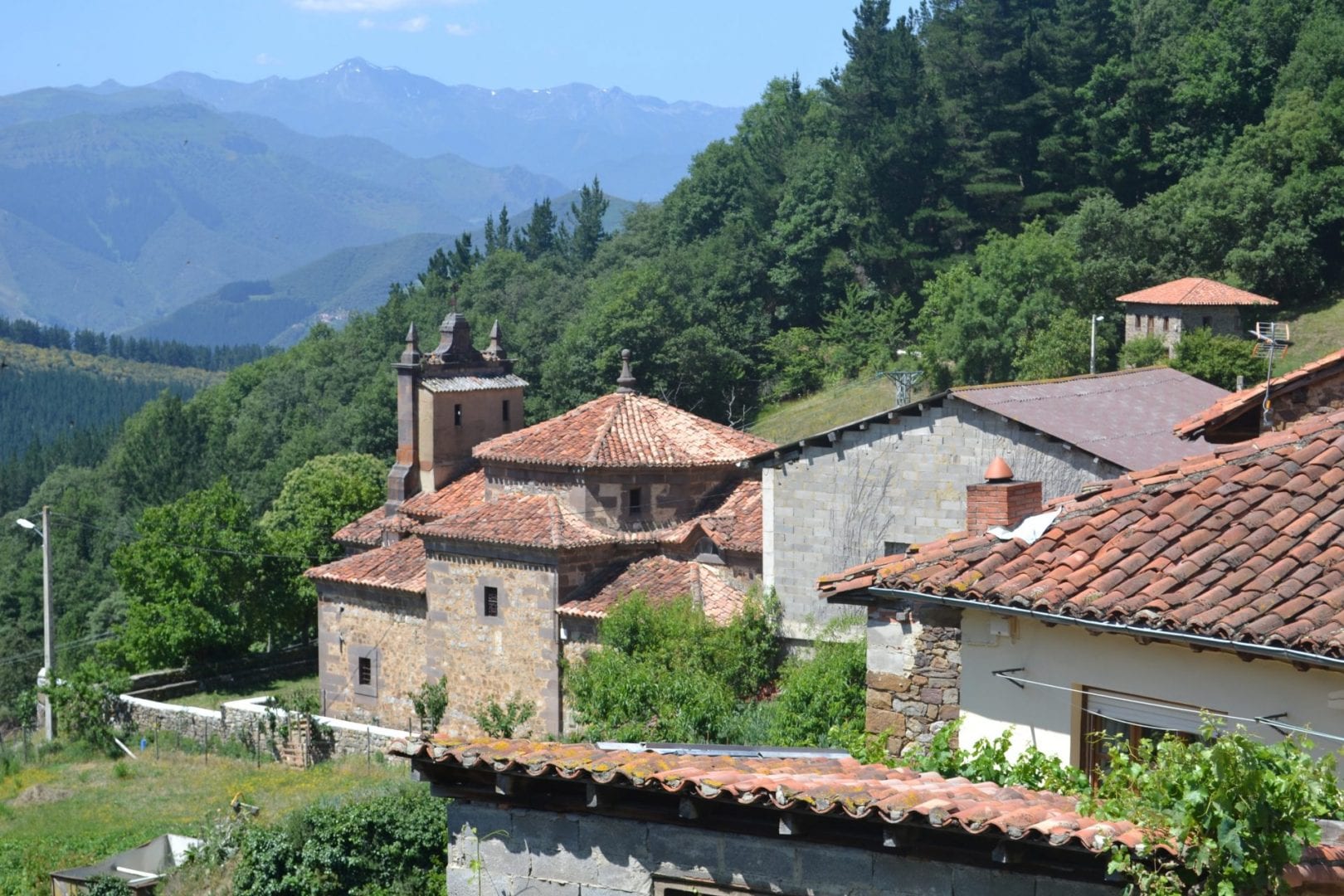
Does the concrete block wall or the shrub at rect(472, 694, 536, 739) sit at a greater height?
the concrete block wall

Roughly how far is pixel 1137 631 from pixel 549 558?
21.8 m

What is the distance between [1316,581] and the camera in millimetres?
9523

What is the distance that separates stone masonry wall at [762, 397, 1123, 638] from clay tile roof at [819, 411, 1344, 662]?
1305 cm

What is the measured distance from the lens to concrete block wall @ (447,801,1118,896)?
8.25m

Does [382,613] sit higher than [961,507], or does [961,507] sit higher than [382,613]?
[961,507]

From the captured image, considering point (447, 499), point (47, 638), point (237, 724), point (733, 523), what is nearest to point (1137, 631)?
point (733, 523)

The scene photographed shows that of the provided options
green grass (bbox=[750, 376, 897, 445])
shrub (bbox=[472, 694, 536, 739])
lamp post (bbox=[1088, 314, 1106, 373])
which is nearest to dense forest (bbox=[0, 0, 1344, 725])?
lamp post (bbox=[1088, 314, 1106, 373])

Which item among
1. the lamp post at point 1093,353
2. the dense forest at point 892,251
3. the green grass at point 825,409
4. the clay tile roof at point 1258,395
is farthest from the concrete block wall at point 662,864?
the green grass at point 825,409

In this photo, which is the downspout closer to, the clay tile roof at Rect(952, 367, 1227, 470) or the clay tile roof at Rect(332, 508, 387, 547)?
the clay tile roof at Rect(952, 367, 1227, 470)

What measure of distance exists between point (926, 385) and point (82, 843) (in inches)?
1590

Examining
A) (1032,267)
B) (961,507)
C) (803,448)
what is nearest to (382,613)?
(803,448)

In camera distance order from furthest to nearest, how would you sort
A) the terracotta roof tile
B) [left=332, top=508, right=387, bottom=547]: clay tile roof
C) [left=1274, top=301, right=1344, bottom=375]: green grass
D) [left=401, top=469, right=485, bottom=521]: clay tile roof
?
1. [left=1274, top=301, right=1344, bottom=375]: green grass
2. [left=332, top=508, right=387, bottom=547]: clay tile roof
3. [left=401, top=469, right=485, bottom=521]: clay tile roof
4. the terracotta roof tile

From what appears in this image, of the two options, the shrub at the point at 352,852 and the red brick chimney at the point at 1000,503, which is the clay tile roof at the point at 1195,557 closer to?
the red brick chimney at the point at 1000,503

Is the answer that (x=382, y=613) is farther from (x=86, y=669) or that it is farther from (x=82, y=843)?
(x=82, y=843)
